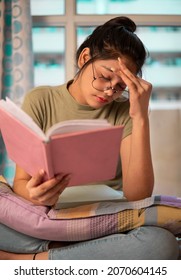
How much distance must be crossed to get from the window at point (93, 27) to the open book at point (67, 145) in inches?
55.8

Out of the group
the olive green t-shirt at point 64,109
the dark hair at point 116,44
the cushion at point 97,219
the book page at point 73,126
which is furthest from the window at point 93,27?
the book page at point 73,126

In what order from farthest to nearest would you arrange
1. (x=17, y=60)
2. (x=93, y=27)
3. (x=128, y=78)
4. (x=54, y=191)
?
1. (x=93, y=27)
2. (x=17, y=60)
3. (x=128, y=78)
4. (x=54, y=191)

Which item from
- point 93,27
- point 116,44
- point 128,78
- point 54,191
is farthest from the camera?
point 93,27

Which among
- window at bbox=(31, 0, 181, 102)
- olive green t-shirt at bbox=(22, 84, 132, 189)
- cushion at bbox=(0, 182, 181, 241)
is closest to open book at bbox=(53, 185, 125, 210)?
cushion at bbox=(0, 182, 181, 241)

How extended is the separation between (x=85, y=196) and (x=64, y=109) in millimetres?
353

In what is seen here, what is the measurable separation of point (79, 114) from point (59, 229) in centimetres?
46

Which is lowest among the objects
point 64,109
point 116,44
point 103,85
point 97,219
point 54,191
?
point 97,219

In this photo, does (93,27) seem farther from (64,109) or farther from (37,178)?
(37,178)

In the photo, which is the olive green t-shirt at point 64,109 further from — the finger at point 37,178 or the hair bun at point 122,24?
the finger at point 37,178

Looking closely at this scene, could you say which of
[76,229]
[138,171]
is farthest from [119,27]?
[76,229]

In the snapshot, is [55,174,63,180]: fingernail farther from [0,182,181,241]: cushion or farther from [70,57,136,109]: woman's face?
[70,57,136,109]: woman's face

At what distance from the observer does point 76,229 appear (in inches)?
39.0

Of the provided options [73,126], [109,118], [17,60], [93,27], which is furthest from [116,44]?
[93,27]

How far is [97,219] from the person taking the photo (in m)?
0.99
